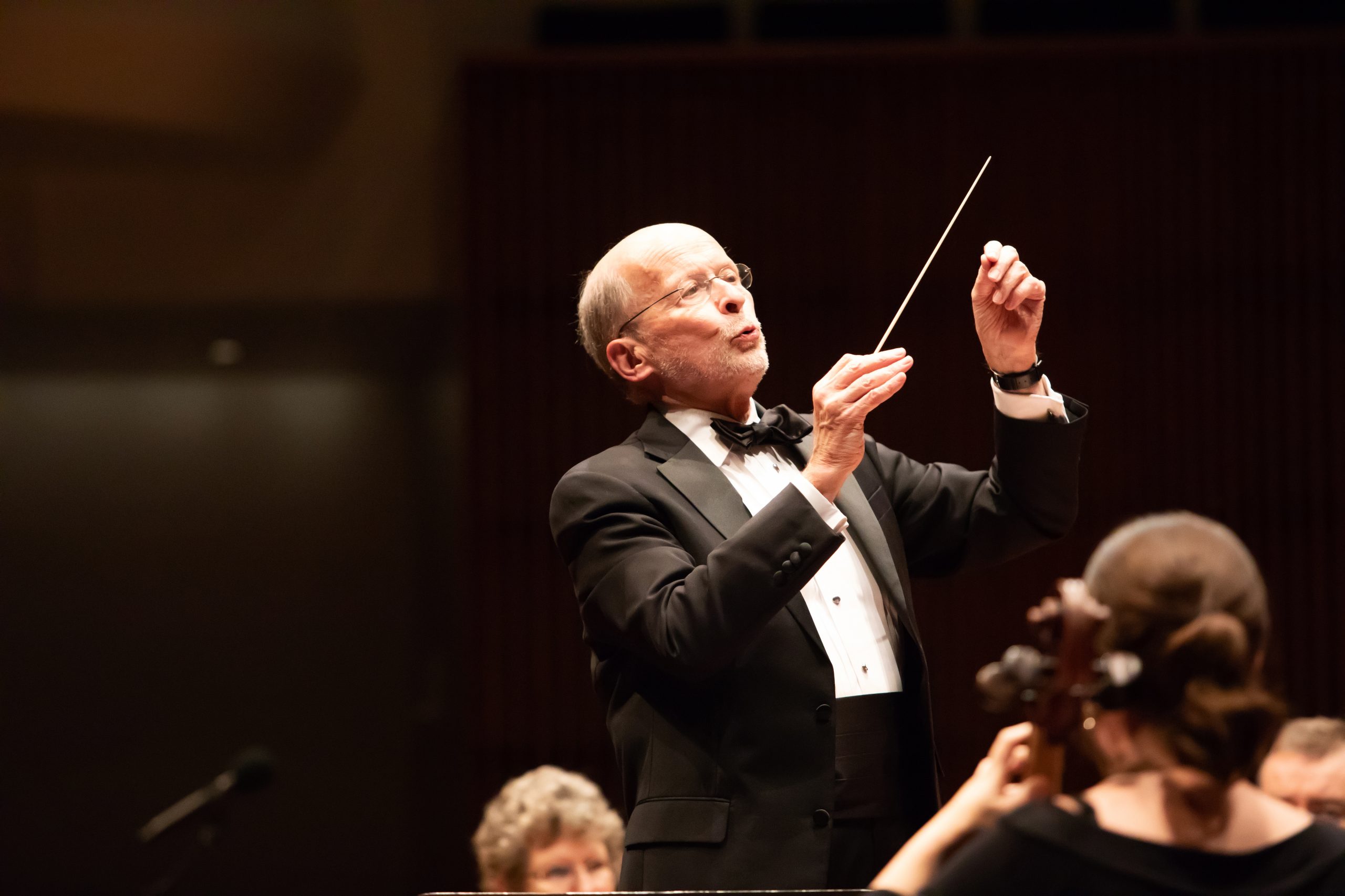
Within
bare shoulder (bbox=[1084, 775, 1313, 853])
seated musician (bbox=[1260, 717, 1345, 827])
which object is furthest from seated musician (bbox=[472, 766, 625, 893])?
bare shoulder (bbox=[1084, 775, 1313, 853])

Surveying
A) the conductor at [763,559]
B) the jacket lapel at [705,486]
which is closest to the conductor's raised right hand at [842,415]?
the conductor at [763,559]

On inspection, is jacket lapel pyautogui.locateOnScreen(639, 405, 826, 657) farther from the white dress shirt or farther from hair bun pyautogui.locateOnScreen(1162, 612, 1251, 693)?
hair bun pyautogui.locateOnScreen(1162, 612, 1251, 693)

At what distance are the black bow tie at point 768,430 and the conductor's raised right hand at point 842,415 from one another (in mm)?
234

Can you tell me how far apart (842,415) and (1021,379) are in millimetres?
355

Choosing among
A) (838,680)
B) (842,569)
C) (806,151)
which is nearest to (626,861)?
(838,680)

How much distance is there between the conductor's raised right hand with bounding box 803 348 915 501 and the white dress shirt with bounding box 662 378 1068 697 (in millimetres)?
26

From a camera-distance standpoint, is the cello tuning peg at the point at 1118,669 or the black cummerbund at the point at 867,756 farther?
the black cummerbund at the point at 867,756

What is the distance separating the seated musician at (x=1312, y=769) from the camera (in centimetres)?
250

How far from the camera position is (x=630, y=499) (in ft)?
5.70

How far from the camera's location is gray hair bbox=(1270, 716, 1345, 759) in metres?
2.53

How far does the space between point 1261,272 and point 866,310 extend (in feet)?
4.20

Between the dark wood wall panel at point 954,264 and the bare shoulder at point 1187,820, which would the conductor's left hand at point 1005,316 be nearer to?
the bare shoulder at point 1187,820

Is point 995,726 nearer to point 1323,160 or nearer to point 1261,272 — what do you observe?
point 1261,272

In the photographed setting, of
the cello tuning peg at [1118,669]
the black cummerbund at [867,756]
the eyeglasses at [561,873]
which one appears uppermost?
the cello tuning peg at [1118,669]
